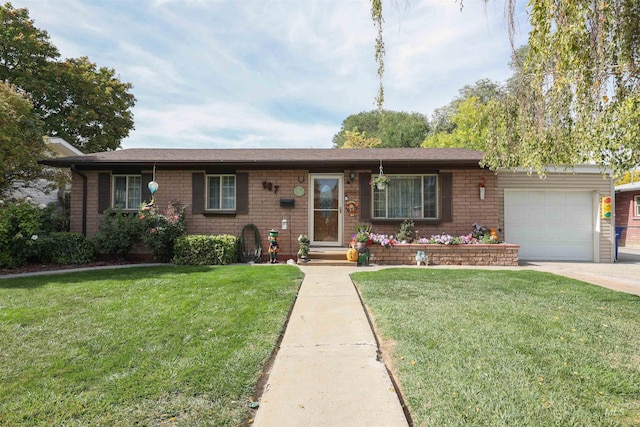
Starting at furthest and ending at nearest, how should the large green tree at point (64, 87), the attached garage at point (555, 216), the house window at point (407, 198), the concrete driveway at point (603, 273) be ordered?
the large green tree at point (64, 87) < the attached garage at point (555, 216) < the house window at point (407, 198) < the concrete driveway at point (603, 273)

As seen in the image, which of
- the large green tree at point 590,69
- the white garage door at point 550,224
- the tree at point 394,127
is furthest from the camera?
the tree at point 394,127

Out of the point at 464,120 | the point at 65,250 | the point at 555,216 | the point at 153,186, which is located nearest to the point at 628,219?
the point at 464,120

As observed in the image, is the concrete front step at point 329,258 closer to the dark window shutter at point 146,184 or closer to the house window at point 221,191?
the house window at point 221,191

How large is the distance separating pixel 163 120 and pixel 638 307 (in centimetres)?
1515

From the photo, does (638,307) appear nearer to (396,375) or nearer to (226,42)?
(396,375)

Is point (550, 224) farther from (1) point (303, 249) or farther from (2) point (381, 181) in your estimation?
(1) point (303, 249)

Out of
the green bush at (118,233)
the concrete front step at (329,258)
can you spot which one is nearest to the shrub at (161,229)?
the green bush at (118,233)

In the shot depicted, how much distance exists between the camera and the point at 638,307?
4301mm

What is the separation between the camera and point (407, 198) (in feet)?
29.5

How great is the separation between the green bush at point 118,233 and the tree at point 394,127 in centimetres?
2072

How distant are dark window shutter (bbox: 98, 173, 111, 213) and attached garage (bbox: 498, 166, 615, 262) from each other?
37.5ft

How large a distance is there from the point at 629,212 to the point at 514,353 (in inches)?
762

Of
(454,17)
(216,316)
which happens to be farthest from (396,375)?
(454,17)

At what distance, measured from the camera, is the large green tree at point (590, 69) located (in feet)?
11.4
